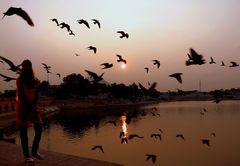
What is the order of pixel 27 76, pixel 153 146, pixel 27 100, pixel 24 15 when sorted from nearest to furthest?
pixel 24 15 → pixel 27 76 → pixel 27 100 → pixel 153 146

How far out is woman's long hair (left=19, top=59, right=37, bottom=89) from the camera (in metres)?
7.41

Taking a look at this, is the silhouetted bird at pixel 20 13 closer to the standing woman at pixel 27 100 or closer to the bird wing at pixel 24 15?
the bird wing at pixel 24 15

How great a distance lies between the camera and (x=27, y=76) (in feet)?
24.6

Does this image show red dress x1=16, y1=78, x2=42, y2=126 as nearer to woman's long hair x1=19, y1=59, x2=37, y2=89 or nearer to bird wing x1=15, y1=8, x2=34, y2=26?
woman's long hair x1=19, y1=59, x2=37, y2=89

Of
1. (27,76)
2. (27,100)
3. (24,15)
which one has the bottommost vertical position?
(27,100)

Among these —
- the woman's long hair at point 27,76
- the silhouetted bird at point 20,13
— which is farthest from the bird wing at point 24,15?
the woman's long hair at point 27,76

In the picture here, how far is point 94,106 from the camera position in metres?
142

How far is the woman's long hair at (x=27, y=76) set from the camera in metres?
7.41

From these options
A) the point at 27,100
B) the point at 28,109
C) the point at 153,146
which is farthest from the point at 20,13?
the point at 153,146

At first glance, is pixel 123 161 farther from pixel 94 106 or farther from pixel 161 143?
pixel 94 106

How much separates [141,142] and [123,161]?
497 inches

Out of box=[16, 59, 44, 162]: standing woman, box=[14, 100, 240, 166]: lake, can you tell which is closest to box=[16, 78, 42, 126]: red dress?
box=[16, 59, 44, 162]: standing woman

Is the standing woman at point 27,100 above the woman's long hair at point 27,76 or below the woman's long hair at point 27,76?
below

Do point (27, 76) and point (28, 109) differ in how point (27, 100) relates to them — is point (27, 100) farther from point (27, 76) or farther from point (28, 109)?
point (27, 76)
